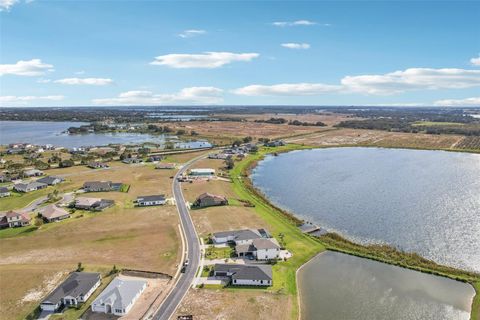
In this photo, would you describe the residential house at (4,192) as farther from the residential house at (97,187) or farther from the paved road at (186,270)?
the paved road at (186,270)

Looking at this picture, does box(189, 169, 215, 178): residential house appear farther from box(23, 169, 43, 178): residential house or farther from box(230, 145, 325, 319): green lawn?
box(23, 169, 43, 178): residential house

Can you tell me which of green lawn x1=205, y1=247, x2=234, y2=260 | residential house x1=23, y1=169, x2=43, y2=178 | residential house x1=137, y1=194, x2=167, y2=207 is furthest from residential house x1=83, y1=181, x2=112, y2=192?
green lawn x1=205, y1=247, x2=234, y2=260

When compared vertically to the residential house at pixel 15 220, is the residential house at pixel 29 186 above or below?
above

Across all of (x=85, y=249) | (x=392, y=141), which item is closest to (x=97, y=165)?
(x=85, y=249)

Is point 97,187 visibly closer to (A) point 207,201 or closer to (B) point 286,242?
(A) point 207,201

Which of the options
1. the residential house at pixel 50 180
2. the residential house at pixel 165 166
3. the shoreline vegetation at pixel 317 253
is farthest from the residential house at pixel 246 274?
the residential house at pixel 165 166

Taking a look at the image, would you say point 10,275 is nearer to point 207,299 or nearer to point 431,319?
point 207,299
